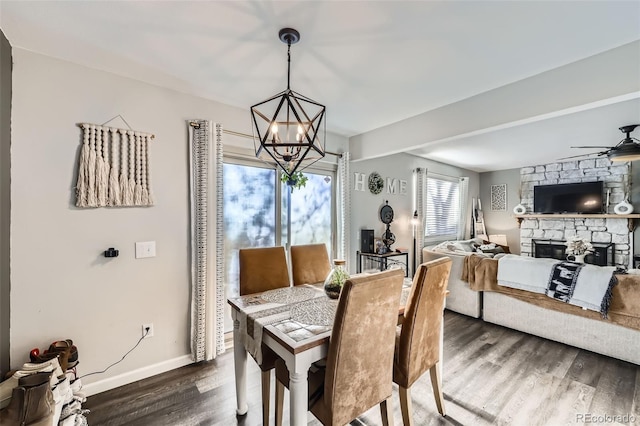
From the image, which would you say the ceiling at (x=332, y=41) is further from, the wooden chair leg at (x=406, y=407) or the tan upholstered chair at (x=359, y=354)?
the wooden chair leg at (x=406, y=407)

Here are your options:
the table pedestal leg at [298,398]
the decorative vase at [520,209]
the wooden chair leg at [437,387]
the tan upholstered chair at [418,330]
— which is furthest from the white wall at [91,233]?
the decorative vase at [520,209]

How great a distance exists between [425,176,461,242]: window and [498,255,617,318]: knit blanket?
219 centimetres

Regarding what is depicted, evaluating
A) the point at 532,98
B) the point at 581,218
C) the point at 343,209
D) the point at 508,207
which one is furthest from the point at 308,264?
the point at 508,207

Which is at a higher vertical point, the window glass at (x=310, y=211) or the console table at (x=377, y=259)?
the window glass at (x=310, y=211)

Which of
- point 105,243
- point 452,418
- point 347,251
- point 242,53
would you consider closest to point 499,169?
point 347,251

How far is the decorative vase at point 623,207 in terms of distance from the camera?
4.82 meters

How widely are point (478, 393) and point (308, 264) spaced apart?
1.67m

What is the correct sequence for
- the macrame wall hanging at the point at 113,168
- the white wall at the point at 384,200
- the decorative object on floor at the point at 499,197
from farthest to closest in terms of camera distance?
the decorative object on floor at the point at 499,197 → the white wall at the point at 384,200 → the macrame wall hanging at the point at 113,168

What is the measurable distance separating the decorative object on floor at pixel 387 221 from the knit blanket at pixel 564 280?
146 centimetres

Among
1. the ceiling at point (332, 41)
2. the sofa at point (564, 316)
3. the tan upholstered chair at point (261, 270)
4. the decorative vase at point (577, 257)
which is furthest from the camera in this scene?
the decorative vase at point (577, 257)

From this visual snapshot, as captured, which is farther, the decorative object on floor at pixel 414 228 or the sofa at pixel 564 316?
the decorative object on floor at pixel 414 228

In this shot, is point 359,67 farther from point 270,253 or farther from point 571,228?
point 571,228

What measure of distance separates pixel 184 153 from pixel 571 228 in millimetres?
7150

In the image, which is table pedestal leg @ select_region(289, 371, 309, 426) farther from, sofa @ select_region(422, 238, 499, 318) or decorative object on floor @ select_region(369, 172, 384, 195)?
decorative object on floor @ select_region(369, 172, 384, 195)
